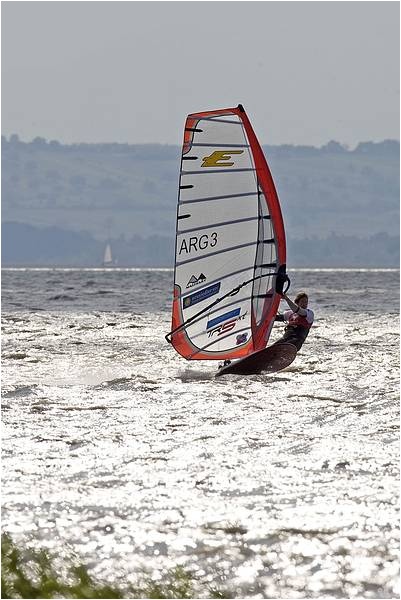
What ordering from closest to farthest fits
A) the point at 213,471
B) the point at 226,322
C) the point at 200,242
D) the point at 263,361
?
1. the point at 213,471
2. the point at 200,242
3. the point at 263,361
4. the point at 226,322

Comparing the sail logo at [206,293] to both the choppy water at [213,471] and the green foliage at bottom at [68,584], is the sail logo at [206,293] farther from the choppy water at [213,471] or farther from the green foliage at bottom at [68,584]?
the green foliage at bottom at [68,584]

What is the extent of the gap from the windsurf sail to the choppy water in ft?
2.41

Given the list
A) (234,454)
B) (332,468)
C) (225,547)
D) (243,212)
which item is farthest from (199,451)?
(243,212)

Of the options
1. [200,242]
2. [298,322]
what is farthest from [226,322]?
[200,242]

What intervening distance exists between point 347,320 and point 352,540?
82.4ft

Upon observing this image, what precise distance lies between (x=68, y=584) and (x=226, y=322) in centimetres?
1065

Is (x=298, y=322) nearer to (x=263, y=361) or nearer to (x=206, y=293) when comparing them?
(x=263, y=361)

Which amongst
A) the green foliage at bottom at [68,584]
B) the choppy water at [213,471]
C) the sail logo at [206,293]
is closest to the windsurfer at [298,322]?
the choppy water at [213,471]

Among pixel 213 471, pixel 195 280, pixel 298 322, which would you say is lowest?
pixel 213 471

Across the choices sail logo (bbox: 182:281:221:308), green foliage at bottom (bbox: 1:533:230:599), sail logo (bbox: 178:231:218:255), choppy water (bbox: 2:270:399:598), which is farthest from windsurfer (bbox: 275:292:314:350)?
green foliage at bottom (bbox: 1:533:230:599)

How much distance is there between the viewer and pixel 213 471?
9484 mm

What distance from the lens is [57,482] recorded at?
8961 millimetres

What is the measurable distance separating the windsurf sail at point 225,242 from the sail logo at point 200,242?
0.01 metres

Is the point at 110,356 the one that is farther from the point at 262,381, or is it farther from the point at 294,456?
the point at 294,456
